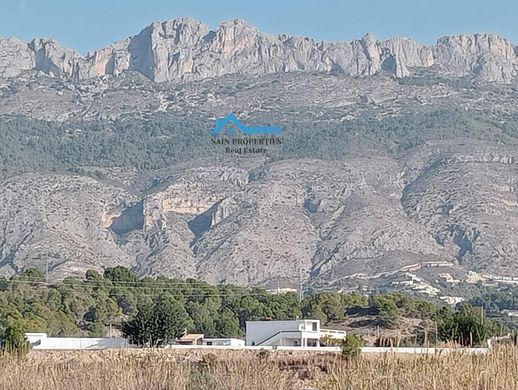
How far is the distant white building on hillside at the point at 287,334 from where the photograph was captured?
186ft

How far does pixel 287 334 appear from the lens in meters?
57.1

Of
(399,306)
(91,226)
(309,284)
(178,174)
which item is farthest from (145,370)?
(178,174)

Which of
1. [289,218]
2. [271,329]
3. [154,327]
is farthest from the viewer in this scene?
[289,218]

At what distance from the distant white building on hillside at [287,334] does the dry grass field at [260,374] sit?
39966 millimetres

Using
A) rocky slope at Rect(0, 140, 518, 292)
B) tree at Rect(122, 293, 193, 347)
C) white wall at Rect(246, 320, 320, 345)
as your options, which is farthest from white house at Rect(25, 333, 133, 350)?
rocky slope at Rect(0, 140, 518, 292)

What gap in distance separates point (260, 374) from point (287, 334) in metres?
43.2

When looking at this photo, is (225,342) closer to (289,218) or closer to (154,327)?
(154,327)

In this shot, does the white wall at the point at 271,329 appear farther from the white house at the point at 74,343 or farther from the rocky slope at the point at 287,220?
the rocky slope at the point at 287,220

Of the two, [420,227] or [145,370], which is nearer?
[145,370]

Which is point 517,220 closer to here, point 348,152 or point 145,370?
point 348,152

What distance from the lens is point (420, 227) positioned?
504ft

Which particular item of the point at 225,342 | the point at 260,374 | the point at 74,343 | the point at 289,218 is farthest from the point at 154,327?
the point at 289,218

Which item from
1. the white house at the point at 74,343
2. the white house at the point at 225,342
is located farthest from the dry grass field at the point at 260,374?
the white house at the point at 225,342

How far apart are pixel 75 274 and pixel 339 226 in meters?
42.8
